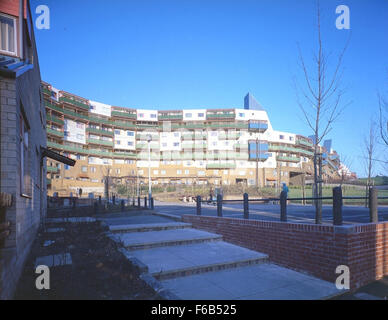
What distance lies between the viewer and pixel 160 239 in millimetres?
6875

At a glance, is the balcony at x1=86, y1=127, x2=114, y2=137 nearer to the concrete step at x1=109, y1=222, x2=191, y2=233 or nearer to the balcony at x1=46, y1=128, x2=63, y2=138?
the balcony at x1=46, y1=128, x2=63, y2=138

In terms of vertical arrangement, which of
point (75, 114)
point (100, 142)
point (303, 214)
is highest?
point (75, 114)

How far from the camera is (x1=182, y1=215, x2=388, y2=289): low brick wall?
450cm

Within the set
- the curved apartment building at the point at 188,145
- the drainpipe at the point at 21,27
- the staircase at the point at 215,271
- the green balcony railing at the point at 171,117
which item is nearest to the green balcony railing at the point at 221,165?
the curved apartment building at the point at 188,145

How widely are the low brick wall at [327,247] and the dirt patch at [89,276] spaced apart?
329cm

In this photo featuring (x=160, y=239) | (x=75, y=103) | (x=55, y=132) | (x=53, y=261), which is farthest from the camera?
(x=75, y=103)

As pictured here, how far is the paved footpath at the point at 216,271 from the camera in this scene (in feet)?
13.2

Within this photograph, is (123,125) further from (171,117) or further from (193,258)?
(193,258)

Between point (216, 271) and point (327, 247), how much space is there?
2.35 meters

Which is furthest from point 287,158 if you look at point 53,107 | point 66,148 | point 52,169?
point 53,107

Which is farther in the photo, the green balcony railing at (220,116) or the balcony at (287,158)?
the balcony at (287,158)

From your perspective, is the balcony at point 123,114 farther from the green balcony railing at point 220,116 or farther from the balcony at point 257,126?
the balcony at point 257,126
